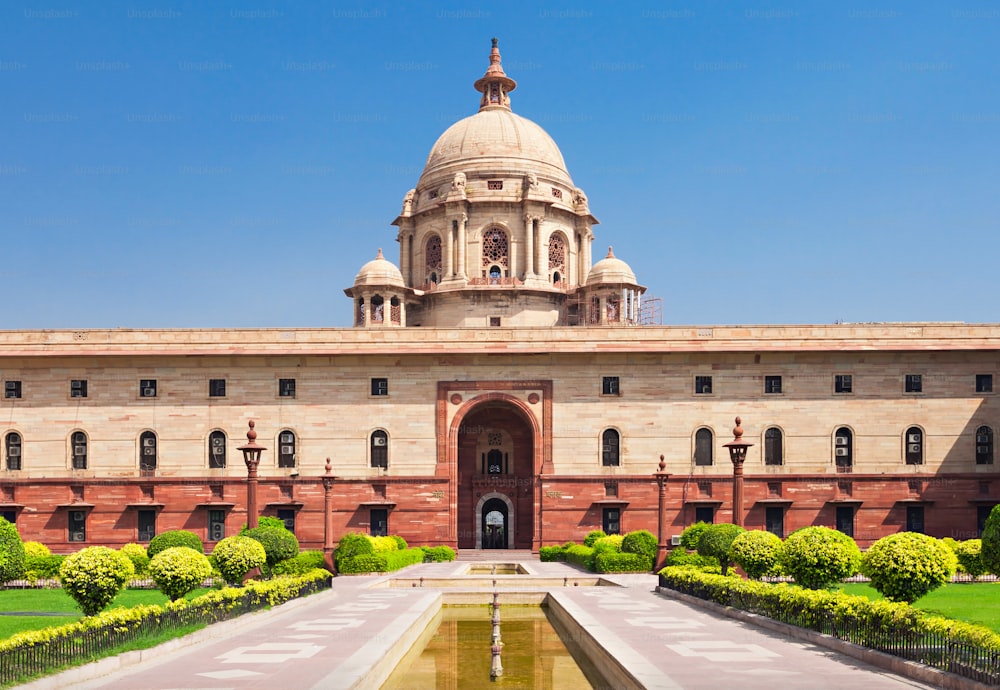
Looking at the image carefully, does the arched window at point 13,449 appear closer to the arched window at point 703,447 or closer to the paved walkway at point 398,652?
the paved walkway at point 398,652

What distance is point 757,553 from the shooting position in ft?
67.9

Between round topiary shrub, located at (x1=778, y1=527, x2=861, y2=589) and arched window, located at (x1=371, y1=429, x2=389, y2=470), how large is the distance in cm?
2164

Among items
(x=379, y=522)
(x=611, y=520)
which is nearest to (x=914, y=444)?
(x=611, y=520)

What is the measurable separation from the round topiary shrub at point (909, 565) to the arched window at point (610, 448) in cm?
2218

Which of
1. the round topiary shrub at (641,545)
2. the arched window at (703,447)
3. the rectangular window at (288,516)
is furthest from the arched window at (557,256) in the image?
the round topiary shrub at (641,545)

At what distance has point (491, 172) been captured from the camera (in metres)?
48.6

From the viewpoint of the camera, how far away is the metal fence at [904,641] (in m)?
10.6

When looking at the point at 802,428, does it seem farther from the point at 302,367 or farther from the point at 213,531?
the point at 213,531

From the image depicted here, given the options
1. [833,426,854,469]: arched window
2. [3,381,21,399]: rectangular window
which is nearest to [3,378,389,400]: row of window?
[3,381,21,399]: rectangular window

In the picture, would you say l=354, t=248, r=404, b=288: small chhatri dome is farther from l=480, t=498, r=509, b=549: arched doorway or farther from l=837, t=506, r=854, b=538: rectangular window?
l=837, t=506, r=854, b=538: rectangular window

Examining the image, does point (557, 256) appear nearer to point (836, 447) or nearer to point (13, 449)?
point (836, 447)

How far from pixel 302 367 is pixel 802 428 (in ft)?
65.0

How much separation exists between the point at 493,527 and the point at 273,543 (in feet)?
64.3

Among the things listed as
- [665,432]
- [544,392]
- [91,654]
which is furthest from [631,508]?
[91,654]
